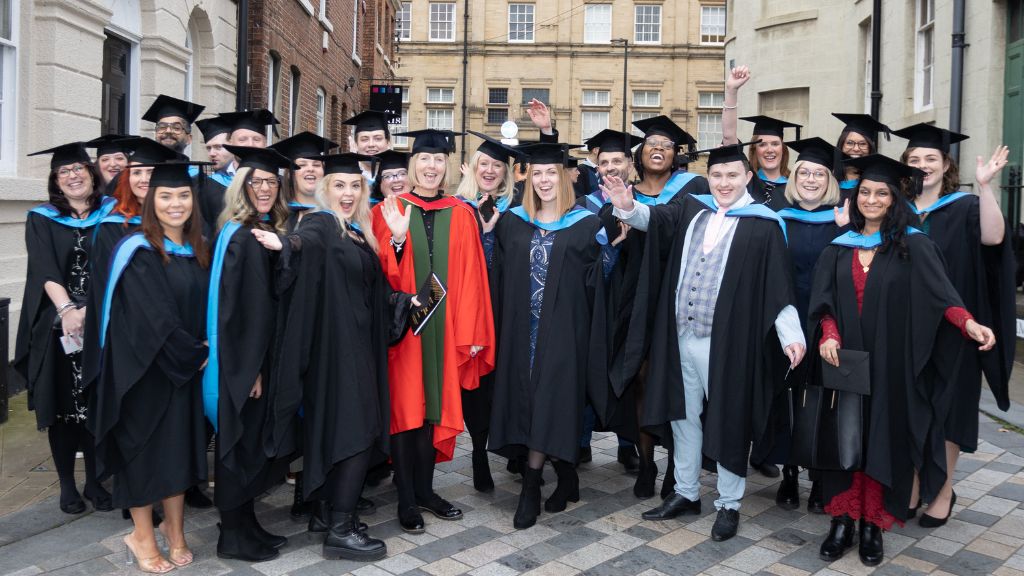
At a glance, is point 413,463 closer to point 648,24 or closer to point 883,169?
point 883,169

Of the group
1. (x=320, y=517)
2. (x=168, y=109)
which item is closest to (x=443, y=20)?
(x=168, y=109)

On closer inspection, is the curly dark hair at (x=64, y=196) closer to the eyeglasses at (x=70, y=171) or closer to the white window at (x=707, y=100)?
the eyeglasses at (x=70, y=171)

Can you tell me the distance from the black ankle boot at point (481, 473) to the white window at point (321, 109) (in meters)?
12.9

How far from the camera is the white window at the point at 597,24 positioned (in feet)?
144

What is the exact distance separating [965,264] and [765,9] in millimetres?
14054

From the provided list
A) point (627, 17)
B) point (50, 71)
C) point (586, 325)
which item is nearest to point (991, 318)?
point (586, 325)

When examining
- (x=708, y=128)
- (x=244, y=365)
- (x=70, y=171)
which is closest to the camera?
(x=244, y=365)

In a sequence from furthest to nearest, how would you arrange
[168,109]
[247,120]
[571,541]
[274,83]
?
[274,83] → [168,109] → [247,120] → [571,541]

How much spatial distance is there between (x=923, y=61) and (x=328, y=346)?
458 inches

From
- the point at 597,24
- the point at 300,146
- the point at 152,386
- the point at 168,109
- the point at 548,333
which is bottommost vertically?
the point at 152,386

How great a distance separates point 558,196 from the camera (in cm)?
512

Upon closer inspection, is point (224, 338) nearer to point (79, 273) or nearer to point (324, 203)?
point (324, 203)

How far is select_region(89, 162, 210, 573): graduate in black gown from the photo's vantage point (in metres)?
3.92

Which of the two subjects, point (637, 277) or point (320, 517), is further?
point (637, 277)
